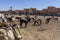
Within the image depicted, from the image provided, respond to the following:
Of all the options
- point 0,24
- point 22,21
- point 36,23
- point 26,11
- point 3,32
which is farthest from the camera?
point 26,11

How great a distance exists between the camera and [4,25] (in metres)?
7.71

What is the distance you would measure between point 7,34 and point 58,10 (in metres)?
95.9

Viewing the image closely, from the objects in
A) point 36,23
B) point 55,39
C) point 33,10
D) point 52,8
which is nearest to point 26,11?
point 33,10

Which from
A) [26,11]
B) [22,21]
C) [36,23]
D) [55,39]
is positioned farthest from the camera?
[26,11]

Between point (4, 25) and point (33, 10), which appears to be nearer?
point (4, 25)

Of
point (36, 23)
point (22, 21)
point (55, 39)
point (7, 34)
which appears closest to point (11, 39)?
point (7, 34)

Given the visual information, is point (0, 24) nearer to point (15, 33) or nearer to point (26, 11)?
point (15, 33)

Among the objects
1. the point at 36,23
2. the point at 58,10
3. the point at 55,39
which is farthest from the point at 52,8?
the point at 55,39

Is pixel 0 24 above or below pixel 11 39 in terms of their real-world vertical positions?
above

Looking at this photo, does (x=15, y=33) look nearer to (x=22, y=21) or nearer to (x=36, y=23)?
(x=22, y=21)

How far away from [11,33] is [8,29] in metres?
0.21

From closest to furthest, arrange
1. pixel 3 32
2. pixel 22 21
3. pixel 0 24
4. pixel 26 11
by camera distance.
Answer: pixel 3 32 → pixel 0 24 → pixel 22 21 → pixel 26 11

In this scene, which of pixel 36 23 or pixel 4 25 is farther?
pixel 36 23

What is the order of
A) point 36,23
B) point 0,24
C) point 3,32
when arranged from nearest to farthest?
point 3,32 < point 0,24 < point 36,23
